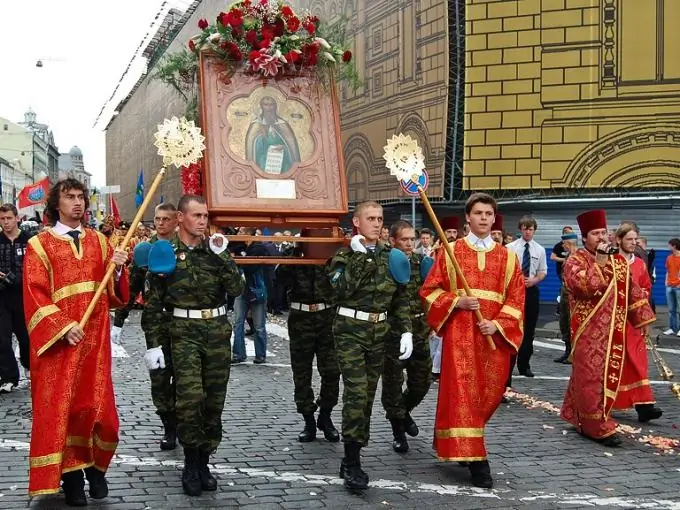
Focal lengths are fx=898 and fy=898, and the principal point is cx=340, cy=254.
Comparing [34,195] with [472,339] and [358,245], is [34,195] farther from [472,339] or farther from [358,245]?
[472,339]

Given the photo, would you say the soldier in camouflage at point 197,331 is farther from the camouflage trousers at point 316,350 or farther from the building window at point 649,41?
the building window at point 649,41

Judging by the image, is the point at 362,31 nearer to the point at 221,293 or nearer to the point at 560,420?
the point at 560,420

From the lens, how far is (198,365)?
5934mm

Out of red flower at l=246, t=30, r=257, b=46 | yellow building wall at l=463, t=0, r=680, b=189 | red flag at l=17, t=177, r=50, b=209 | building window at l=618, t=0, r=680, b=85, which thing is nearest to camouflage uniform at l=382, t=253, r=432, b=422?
red flower at l=246, t=30, r=257, b=46

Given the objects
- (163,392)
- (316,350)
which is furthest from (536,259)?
(163,392)

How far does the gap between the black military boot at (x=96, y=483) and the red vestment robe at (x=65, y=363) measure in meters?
0.05

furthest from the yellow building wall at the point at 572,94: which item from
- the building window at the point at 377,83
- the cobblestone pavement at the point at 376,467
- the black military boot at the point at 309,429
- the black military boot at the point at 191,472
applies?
the black military boot at the point at 191,472

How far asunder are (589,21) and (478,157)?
3.92 metres

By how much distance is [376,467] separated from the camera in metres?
6.69

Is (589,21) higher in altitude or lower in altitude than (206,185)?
higher

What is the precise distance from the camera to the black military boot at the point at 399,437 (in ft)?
23.5

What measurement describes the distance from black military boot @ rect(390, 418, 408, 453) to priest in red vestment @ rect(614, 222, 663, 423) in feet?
7.14

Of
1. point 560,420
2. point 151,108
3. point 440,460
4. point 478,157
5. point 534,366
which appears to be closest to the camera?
point 440,460

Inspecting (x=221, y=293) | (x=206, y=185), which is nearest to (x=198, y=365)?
(x=221, y=293)
